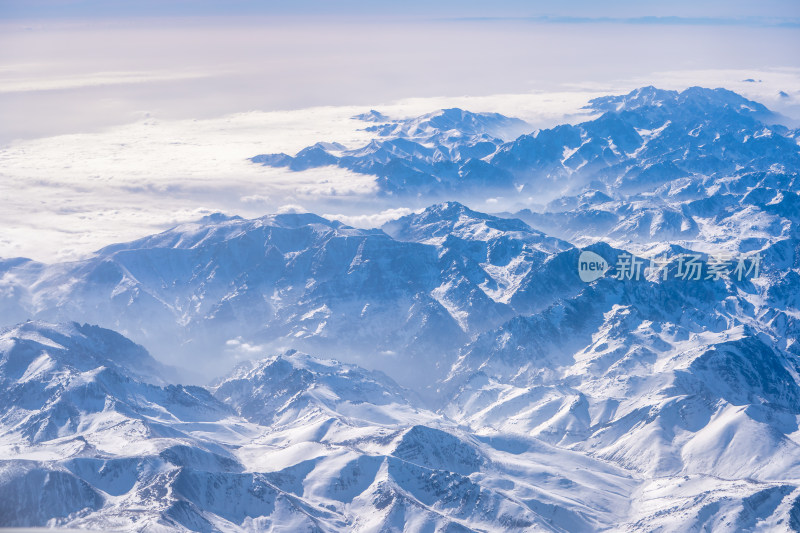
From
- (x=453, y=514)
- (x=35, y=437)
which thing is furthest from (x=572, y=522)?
(x=35, y=437)

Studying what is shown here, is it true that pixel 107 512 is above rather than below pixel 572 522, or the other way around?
above

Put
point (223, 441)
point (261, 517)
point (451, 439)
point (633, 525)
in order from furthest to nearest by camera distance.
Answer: point (223, 441), point (451, 439), point (633, 525), point (261, 517)

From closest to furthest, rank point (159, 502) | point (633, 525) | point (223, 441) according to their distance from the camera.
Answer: point (159, 502), point (633, 525), point (223, 441)

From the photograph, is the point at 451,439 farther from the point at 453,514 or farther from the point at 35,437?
the point at 35,437

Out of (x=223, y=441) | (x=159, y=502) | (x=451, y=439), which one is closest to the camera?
(x=159, y=502)

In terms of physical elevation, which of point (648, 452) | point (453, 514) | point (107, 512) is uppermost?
point (107, 512)

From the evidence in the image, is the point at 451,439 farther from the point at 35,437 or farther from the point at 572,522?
the point at 35,437


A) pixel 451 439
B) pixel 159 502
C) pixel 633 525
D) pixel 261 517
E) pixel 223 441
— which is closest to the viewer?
pixel 159 502

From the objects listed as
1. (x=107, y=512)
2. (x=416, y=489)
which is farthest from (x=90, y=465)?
(x=416, y=489)

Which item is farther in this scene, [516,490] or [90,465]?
[516,490]
